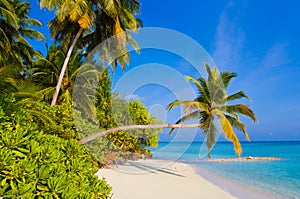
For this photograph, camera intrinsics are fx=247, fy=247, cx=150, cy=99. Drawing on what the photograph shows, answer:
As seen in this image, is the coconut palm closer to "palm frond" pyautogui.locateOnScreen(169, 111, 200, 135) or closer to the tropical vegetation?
"palm frond" pyautogui.locateOnScreen(169, 111, 200, 135)

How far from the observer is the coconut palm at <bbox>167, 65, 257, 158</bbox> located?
29.5 feet

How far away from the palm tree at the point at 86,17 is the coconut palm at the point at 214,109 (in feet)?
14.2

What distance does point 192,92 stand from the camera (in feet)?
33.6

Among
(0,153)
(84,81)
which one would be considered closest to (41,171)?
(0,153)

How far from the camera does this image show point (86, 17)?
35.1ft

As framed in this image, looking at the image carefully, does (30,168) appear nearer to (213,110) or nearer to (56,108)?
(56,108)

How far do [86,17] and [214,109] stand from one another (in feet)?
21.8

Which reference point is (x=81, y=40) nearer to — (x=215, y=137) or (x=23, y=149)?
(x=215, y=137)

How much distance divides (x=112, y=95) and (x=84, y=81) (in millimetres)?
2371

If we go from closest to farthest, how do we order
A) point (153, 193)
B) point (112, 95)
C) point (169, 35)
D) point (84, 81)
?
point (153, 193) → point (169, 35) → point (84, 81) → point (112, 95)

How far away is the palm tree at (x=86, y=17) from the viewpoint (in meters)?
10.6

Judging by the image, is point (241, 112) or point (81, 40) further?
point (81, 40)

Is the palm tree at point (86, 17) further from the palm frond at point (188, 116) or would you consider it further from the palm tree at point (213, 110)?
the palm frond at point (188, 116)

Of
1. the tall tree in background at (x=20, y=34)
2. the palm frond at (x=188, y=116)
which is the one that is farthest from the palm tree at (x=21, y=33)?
the palm frond at (x=188, y=116)
